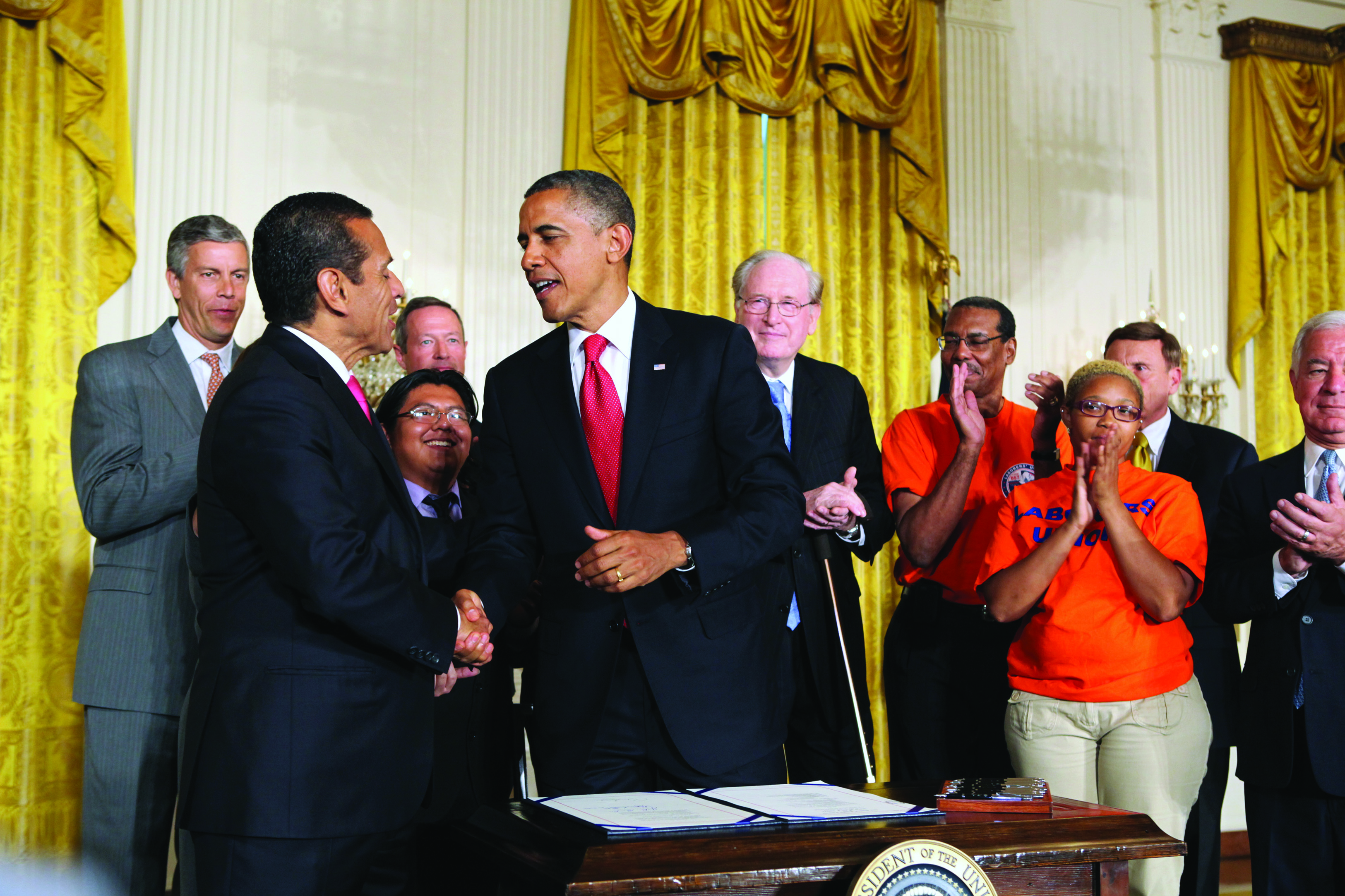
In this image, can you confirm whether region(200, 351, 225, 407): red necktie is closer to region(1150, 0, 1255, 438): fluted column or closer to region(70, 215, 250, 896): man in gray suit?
region(70, 215, 250, 896): man in gray suit

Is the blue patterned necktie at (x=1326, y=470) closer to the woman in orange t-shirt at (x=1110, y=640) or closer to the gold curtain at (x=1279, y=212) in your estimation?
the woman in orange t-shirt at (x=1110, y=640)

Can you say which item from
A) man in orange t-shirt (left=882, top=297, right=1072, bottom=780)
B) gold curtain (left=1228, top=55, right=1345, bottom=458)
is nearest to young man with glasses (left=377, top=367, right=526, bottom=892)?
man in orange t-shirt (left=882, top=297, right=1072, bottom=780)

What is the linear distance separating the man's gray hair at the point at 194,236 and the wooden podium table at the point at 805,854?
2.09m

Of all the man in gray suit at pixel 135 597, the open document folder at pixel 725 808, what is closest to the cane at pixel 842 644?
the open document folder at pixel 725 808

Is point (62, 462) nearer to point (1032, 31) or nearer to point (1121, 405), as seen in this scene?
point (1121, 405)

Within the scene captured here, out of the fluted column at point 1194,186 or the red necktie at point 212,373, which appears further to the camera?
the fluted column at point 1194,186

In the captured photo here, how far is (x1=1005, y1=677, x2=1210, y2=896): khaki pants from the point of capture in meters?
2.89

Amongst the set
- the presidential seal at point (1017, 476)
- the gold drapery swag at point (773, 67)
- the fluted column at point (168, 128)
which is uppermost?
the gold drapery swag at point (773, 67)

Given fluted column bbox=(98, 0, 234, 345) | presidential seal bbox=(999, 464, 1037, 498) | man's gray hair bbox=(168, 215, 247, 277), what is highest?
fluted column bbox=(98, 0, 234, 345)

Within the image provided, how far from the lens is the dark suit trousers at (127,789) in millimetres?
3145

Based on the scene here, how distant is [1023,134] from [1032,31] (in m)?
0.60

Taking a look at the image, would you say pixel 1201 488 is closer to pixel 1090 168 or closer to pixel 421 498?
pixel 421 498

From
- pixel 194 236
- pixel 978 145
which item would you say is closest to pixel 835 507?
pixel 194 236

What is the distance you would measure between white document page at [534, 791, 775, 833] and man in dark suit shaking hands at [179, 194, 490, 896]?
0.33 meters
